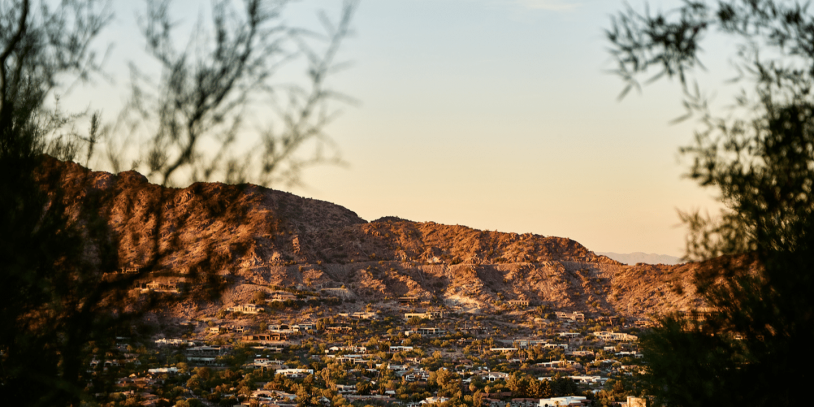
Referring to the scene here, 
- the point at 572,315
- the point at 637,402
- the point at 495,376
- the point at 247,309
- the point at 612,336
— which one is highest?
the point at 572,315

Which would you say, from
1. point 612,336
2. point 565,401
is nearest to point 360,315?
point 612,336

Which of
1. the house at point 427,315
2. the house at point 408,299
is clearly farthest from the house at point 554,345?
the house at point 408,299

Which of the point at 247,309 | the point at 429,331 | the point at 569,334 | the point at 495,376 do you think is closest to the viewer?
the point at 495,376

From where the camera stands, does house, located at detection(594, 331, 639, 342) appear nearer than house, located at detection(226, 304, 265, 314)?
Yes

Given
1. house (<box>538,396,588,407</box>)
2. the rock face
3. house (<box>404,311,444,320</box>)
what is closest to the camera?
house (<box>538,396,588,407</box>)

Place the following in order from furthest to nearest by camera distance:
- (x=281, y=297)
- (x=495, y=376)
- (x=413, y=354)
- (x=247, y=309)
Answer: (x=281, y=297)
(x=247, y=309)
(x=413, y=354)
(x=495, y=376)

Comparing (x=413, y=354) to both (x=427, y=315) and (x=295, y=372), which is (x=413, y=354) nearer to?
(x=295, y=372)

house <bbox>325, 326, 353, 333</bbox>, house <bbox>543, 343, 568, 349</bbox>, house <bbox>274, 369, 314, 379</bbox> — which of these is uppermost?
house <bbox>325, 326, 353, 333</bbox>

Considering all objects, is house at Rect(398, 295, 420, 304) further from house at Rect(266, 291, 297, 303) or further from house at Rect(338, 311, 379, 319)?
house at Rect(266, 291, 297, 303)

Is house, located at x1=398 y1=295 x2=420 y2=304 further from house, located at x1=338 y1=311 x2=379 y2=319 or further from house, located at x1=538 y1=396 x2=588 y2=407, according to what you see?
house, located at x1=538 y1=396 x2=588 y2=407

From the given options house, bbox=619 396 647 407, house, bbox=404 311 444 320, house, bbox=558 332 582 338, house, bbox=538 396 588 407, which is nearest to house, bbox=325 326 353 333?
house, bbox=404 311 444 320

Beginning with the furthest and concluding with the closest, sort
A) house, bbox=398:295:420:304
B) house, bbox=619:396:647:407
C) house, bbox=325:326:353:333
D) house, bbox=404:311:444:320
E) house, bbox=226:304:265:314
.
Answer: house, bbox=398:295:420:304, house, bbox=404:311:444:320, house, bbox=325:326:353:333, house, bbox=226:304:265:314, house, bbox=619:396:647:407

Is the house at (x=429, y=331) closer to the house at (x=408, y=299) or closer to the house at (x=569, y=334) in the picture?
the house at (x=408, y=299)

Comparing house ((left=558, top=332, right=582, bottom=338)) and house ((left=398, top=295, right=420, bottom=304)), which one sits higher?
house ((left=398, top=295, right=420, bottom=304))
